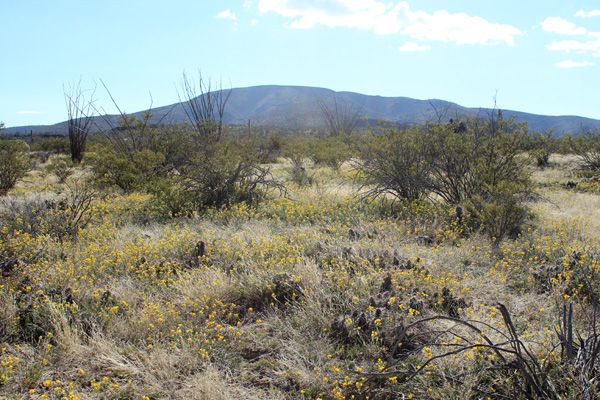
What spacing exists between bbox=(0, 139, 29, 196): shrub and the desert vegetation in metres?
4.28

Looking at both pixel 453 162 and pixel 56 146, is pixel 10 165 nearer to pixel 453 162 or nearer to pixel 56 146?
pixel 453 162

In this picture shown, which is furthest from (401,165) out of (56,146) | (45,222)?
(56,146)

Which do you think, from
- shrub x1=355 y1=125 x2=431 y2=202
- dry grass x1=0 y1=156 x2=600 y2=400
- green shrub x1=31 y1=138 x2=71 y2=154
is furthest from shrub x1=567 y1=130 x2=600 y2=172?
green shrub x1=31 y1=138 x2=71 y2=154

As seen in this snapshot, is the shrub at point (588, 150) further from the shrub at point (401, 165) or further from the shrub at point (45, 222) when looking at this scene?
the shrub at point (45, 222)

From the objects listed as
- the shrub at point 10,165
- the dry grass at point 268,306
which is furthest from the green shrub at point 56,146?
the dry grass at point 268,306

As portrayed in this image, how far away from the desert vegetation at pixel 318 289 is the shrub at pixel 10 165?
4281 millimetres

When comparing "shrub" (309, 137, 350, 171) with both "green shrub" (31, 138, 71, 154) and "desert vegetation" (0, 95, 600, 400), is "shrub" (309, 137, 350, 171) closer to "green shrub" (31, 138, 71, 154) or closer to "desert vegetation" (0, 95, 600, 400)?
"desert vegetation" (0, 95, 600, 400)

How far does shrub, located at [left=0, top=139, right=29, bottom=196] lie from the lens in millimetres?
10297

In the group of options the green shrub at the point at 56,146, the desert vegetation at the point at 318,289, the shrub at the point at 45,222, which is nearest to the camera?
the desert vegetation at the point at 318,289

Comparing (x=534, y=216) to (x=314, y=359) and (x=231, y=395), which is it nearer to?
(x=314, y=359)

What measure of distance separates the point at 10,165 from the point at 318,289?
10913mm

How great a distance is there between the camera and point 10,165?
1037 centimetres

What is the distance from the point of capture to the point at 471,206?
6109 mm

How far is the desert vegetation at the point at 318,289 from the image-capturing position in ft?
8.71
